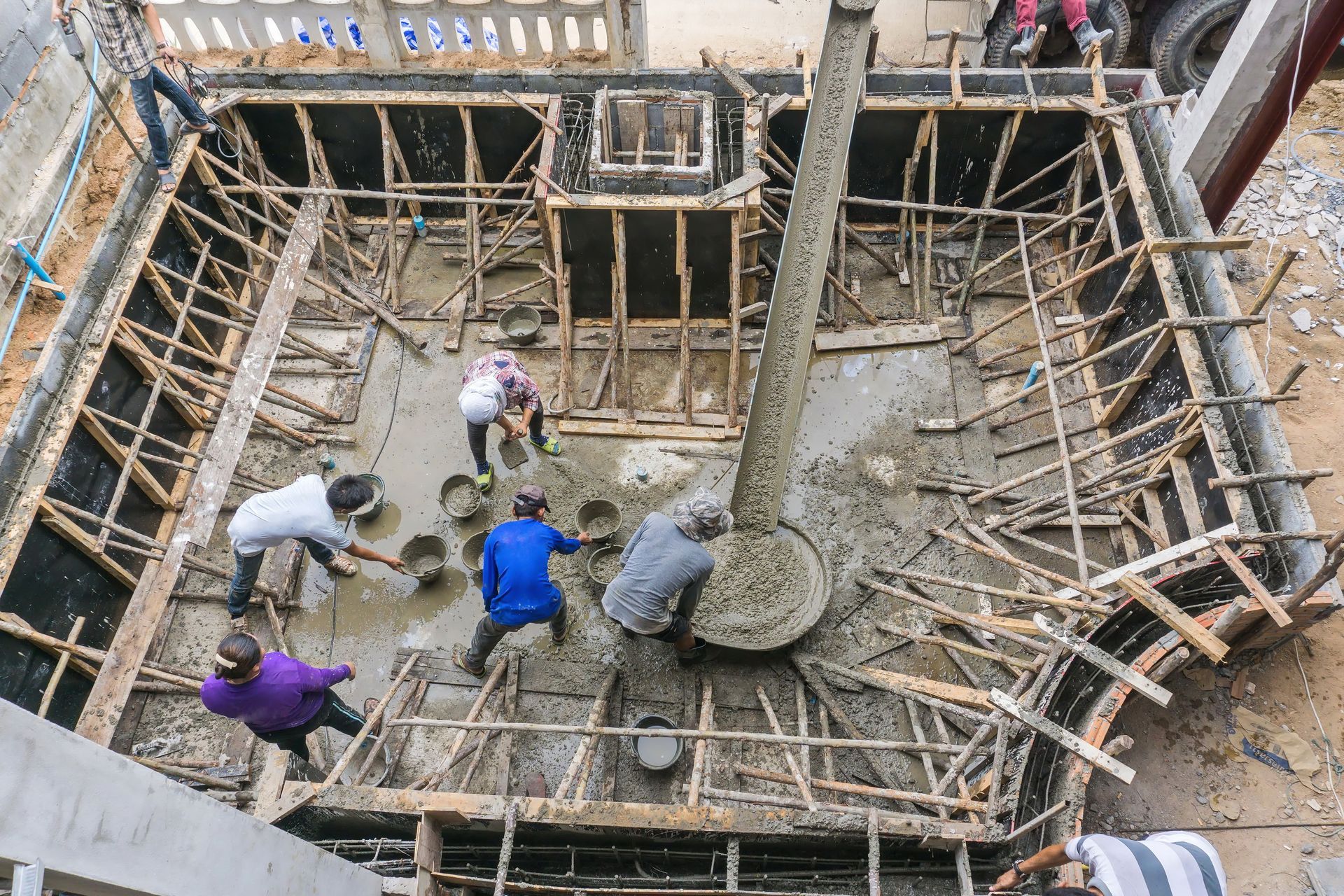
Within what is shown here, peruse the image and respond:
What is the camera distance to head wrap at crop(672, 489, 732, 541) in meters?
4.92

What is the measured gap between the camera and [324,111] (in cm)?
782

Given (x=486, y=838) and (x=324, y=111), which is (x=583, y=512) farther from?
(x=324, y=111)

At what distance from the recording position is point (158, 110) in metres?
6.81

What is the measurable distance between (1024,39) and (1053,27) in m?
1.02

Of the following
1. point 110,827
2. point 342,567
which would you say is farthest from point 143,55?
point 110,827

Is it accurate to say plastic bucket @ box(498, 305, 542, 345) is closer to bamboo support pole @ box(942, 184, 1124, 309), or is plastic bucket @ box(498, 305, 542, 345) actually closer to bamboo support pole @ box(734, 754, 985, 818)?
bamboo support pole @ box(942, 184, 1124, 309)

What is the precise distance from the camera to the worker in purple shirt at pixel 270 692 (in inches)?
169

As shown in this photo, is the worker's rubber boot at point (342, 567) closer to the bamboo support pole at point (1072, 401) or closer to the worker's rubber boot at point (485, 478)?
the worker's rubber boot at point (485, 478)

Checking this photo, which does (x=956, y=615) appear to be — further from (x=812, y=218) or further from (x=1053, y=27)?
(x=1053, y=27)

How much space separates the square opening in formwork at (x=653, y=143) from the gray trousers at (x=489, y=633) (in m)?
3.54

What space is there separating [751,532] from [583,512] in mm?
1365

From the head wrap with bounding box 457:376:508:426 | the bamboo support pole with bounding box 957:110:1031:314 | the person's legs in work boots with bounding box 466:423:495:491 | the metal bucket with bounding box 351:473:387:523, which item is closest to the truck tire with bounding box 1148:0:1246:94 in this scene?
the bamboo support pole with bounding box 957:110:1031:314

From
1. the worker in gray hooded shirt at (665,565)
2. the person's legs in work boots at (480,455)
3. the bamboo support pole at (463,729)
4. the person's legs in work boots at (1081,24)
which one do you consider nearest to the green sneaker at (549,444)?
the person's legs in work boots at (480,455)

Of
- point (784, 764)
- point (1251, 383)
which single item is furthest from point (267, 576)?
point (1251, 383)
